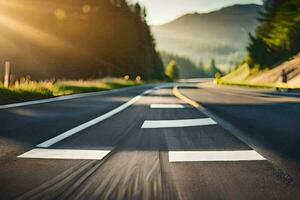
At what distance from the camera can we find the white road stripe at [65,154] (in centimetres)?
398

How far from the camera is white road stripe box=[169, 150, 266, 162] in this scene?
4.00 metres

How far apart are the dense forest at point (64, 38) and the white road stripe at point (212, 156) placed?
117 ft

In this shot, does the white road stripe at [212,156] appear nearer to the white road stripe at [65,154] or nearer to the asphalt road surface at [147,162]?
the asphalt road surface at [147,162]

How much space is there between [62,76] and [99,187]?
1884 inches

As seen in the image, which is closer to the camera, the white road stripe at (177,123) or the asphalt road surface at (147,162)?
the asphalt road surface at (147,162)

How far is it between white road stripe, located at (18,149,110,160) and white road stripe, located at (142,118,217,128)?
2414mm

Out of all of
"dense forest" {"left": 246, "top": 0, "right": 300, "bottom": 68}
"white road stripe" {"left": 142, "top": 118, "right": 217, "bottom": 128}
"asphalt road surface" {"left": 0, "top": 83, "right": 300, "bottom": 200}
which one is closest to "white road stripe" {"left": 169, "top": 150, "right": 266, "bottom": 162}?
"asphalt road surface" {"left": 0, "top": 83, "right": 300, "bottom": 200}

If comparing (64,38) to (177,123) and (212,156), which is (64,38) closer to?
(177,123)

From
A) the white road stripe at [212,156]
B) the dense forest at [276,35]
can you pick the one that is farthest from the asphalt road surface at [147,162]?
the dense forest at [276,35]

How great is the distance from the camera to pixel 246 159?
13.2 ft

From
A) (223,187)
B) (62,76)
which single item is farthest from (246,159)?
(62,76)

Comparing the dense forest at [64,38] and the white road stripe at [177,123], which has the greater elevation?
the dense forest at [64,38]

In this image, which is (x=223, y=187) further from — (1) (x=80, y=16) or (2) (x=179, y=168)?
(1) (x=80, y=16)

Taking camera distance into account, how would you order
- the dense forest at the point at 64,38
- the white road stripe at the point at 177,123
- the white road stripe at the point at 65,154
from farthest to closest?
the dense forest at the point at 64,38 < the white road stripe at the point at 177,123 < the white road stripe at the point at 65,154
